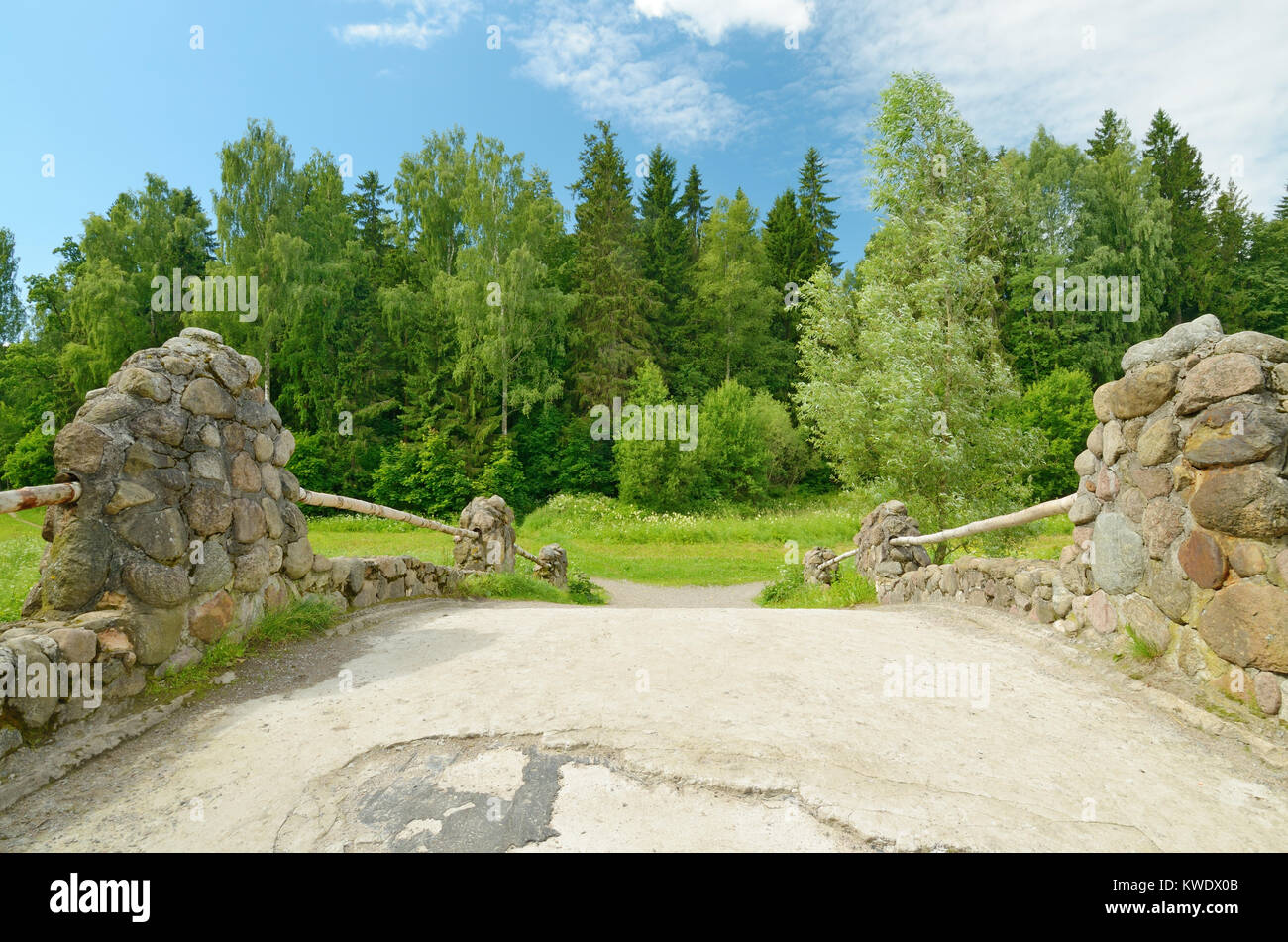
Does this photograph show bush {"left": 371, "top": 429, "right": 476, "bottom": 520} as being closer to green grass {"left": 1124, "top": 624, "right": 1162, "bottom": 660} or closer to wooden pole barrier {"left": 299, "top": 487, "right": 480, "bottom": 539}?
wooden pole barrier {"left": 299, "top": 487, "right": 480, "bottom": 539}

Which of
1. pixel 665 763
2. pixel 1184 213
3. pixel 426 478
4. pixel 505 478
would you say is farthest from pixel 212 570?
pixel 1184 213

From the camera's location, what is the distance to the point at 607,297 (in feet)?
99.8

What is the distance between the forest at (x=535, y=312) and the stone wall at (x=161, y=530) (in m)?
16.0

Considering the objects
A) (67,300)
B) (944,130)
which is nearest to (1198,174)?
(944,130)

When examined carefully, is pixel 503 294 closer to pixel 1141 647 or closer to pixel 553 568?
pixel 553 568

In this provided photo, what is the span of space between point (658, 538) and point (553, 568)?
970 cm

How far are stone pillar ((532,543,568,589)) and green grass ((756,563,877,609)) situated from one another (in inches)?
145

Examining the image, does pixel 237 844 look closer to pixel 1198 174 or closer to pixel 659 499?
pixel 659 499

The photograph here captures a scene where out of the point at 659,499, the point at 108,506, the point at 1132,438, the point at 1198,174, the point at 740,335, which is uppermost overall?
the point at 1198,174

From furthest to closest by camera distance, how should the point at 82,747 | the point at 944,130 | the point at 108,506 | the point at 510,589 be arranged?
1. the point at 944,130
2. the point at 510,589
3. the point at 108,506
4. the point at 82,747

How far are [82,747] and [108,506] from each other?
1207 mm

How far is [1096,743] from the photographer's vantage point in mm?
2904

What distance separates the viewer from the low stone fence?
2852 millimetres

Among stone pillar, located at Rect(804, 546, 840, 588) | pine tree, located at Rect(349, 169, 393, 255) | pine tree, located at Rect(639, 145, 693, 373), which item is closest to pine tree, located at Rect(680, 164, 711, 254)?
pine tree, located at Rect(639, 145, 693, 373)
